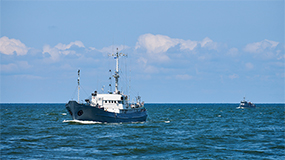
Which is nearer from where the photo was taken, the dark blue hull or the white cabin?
the dark blue hull

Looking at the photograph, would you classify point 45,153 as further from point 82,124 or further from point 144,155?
point 82,124

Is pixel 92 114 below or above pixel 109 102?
below

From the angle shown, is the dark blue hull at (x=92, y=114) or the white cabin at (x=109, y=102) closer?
the dark blue hull at (x=92, y=114)

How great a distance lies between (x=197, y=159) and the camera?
2991 centimetres

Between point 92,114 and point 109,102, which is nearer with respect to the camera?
point 92,114

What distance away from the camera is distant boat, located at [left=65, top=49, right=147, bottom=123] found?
182 feet

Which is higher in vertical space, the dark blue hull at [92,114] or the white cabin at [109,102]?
the white cabin at [109,102]

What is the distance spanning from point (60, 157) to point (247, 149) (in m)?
17.1

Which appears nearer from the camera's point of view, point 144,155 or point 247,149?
point 144,155

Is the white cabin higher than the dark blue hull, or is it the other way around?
the white cabin

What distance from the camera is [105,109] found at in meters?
57.5

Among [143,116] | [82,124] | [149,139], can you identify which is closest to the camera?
[149,139]

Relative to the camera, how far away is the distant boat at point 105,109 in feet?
182

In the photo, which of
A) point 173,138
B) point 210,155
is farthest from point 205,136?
point 210,155
